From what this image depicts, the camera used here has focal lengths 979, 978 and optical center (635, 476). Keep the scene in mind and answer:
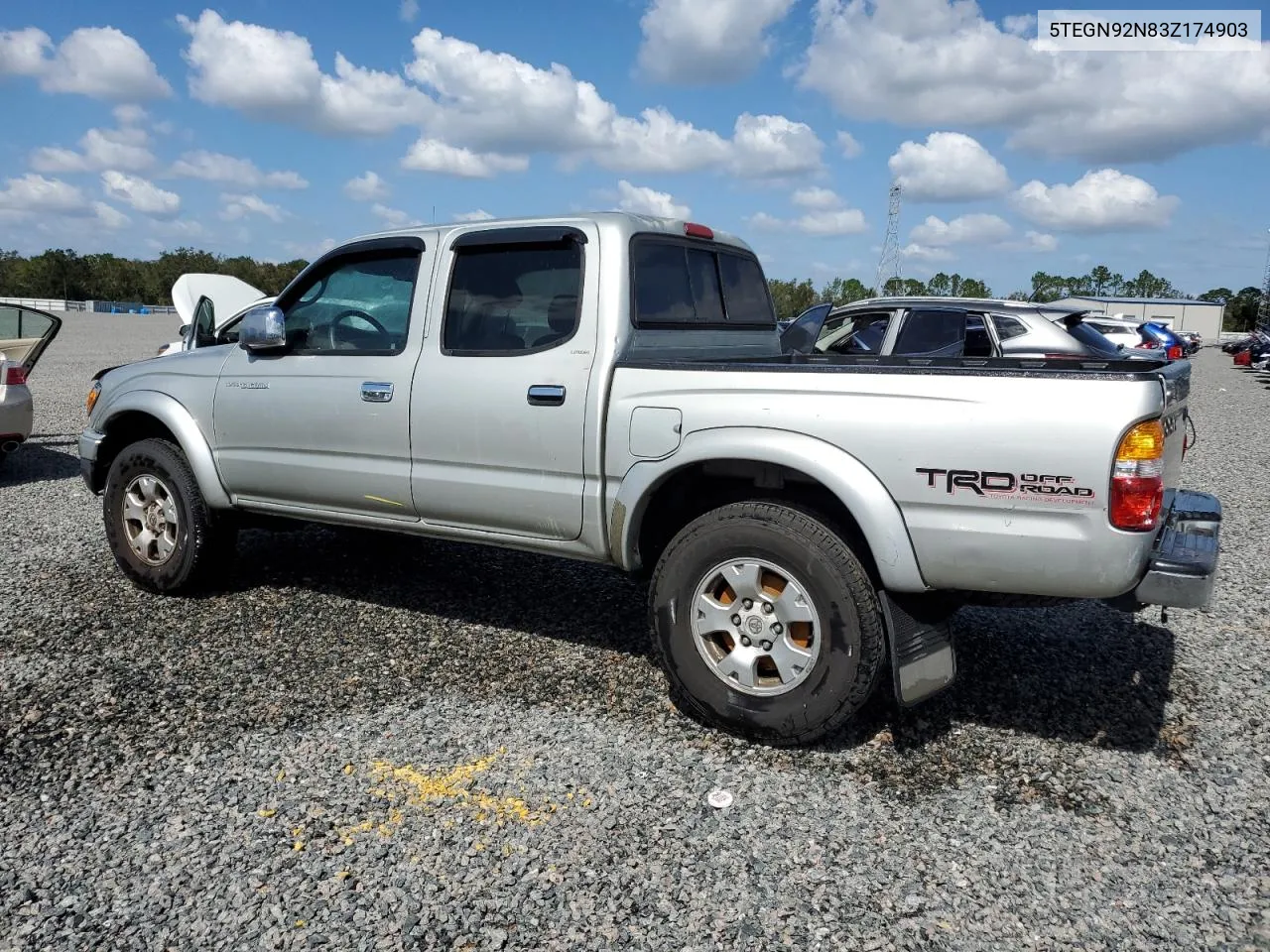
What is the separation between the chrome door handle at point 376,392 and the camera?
14.7 feet

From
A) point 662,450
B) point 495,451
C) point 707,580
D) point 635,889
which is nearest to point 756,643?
point 707,580

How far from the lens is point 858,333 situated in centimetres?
1047

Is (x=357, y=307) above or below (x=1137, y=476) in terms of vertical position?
above

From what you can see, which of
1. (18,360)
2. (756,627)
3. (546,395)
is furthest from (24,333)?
(756,627)

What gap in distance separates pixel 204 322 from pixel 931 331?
6.96 metres

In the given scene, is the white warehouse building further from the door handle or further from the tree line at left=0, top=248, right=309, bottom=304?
the door handle

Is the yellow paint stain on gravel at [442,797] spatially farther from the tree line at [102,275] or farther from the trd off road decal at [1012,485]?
the tree line at [102,275]

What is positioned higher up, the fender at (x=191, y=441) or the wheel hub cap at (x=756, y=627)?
the fender at (x=191, y=441)

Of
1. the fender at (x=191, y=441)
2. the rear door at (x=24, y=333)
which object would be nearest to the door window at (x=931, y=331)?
the fender at (x=191, y=441)

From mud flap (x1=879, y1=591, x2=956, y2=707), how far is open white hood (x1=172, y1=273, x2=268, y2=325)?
24.4ft

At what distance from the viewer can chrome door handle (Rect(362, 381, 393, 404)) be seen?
176 inches

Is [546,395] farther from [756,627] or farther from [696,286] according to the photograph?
[756,627]

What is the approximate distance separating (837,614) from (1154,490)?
1.09 m

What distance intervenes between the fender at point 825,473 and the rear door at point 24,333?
7.31m
